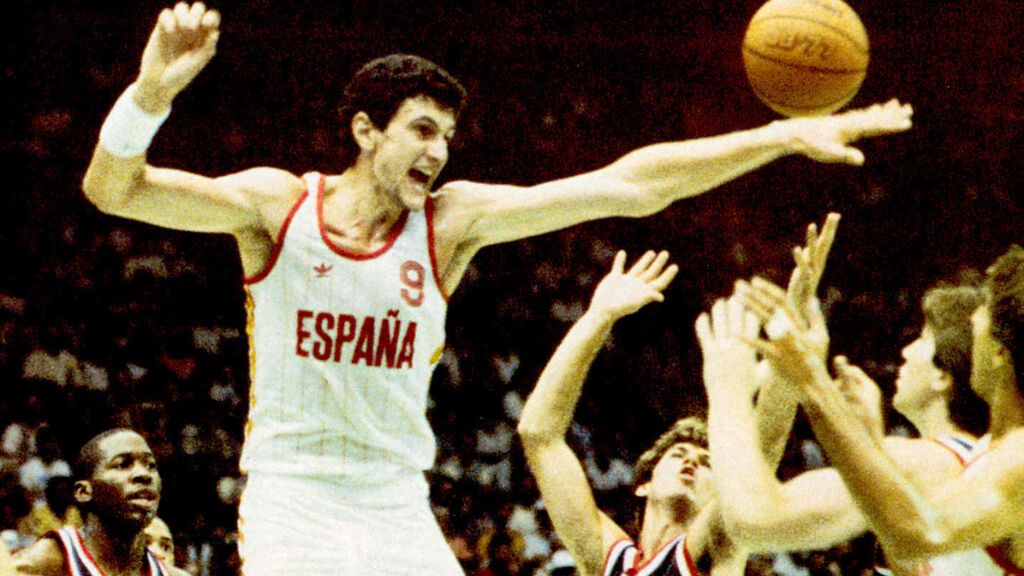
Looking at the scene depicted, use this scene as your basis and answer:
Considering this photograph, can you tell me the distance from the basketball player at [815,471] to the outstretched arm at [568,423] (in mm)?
872

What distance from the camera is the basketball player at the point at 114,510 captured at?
16.1 ft

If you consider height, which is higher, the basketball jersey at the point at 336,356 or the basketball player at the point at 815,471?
the basketball jersey at the point at 336,356

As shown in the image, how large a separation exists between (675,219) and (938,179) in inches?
96.4

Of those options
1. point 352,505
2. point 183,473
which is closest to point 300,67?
point 183,473

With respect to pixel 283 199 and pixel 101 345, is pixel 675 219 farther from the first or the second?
pixel 283 199

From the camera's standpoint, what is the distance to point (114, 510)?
4.93 metres

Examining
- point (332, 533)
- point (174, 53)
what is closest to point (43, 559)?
point (332, 533)

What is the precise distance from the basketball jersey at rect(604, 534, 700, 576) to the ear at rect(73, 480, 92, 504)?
75.2 inches

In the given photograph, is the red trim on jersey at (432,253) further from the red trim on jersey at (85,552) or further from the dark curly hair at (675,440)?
the red trim on jersey at (85,552)

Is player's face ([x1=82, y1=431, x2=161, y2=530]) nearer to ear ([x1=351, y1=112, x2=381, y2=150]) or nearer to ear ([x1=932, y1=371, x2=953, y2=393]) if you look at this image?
ear ([x1=351, y1=112, x2=381, y2=150])

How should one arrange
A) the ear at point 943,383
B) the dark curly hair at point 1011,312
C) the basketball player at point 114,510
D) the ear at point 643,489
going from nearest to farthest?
the dark curly hair at point 1011,312, the ear at point 943,383, the ear at point 643,489, the basketball player at point 114,510

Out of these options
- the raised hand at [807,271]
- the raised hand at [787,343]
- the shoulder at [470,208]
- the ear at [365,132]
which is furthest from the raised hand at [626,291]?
the raised hand at [787,343]

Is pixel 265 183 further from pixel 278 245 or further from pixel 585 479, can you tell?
pixel 585 479

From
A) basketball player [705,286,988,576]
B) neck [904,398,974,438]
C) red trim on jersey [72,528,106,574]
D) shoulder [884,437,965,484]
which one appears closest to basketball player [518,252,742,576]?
neck [904,398,974,438]
